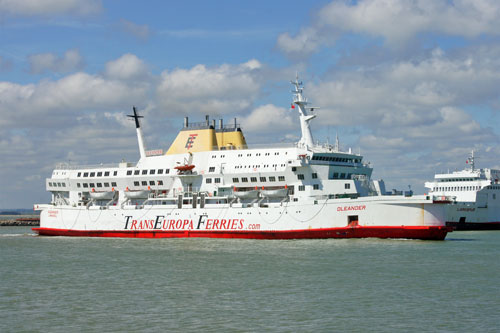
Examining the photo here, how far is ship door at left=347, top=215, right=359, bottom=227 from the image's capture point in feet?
123

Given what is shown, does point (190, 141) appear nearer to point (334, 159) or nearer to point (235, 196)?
point (235, 196)

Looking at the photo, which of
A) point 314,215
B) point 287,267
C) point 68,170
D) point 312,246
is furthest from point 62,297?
point 68,170

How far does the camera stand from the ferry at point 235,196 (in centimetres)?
3722

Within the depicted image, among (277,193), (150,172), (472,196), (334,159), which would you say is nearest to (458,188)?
(472,196)

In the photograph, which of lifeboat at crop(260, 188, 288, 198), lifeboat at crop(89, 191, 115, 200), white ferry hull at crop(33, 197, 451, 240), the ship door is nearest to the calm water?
white ferry hull at crop(33, 197, 451, 240)

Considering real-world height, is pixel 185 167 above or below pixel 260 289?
above

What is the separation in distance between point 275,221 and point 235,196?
13.5 ft

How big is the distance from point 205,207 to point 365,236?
11.7 m

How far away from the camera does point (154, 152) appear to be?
49656mm

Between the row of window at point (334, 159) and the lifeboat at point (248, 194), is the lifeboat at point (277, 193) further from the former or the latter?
the row of window at point (334, 159)

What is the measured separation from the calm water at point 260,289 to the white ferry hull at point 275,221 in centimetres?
134

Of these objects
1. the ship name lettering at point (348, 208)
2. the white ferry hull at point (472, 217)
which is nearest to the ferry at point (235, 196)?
the ship name lettering at point (348, 208)

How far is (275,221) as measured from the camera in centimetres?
3988

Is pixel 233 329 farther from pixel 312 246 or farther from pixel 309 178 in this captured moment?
pixel 309 178
